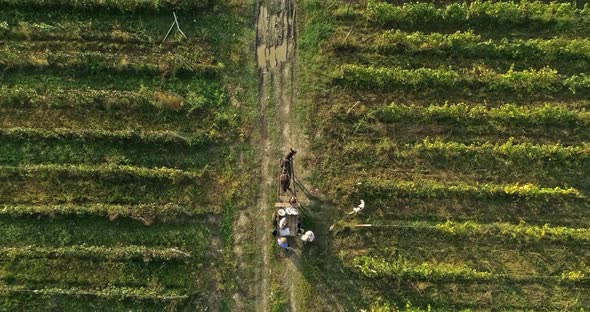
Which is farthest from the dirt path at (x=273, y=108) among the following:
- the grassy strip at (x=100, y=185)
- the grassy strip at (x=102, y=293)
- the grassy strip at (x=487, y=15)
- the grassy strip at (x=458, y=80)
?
the grassy strip at (x=487, y=15)

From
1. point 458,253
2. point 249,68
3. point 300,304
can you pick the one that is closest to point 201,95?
point 249,68

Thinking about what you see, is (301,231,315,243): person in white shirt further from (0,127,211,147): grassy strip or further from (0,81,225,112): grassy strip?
(0,81,225,112): grassy strip

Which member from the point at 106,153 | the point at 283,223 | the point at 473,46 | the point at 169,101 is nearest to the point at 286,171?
the point at 283,223

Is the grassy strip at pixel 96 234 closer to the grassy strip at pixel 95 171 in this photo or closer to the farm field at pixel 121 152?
the farm field at pixel 121 152

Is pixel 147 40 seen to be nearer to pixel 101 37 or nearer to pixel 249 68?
pixel 101 37

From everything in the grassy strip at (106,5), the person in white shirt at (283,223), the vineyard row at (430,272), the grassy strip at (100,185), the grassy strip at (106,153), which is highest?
the grassy strip at (106,5)
